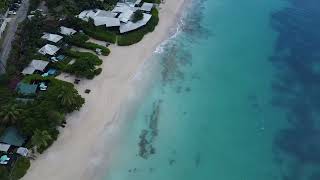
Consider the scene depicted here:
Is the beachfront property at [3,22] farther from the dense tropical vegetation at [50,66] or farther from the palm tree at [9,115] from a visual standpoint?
the palm tree at [9,115]

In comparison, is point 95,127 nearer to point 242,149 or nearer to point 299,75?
point 242,149

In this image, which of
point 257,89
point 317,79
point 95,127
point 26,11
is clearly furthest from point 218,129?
point 26,11

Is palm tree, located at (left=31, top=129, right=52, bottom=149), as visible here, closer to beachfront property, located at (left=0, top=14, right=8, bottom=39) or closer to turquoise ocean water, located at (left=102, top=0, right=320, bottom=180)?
turquoise ocean water, located at (left=102, top=0, right=320, bottom=180)

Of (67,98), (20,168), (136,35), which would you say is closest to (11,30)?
(136,35)

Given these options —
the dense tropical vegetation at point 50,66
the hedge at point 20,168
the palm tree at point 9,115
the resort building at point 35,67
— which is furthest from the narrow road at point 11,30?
the hedge at point 20,168

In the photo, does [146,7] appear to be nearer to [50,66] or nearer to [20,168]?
[50,66]

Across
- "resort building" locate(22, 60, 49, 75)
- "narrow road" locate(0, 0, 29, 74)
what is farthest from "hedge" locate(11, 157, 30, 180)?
"narrow road" locate(0, 0, 29, 74)
